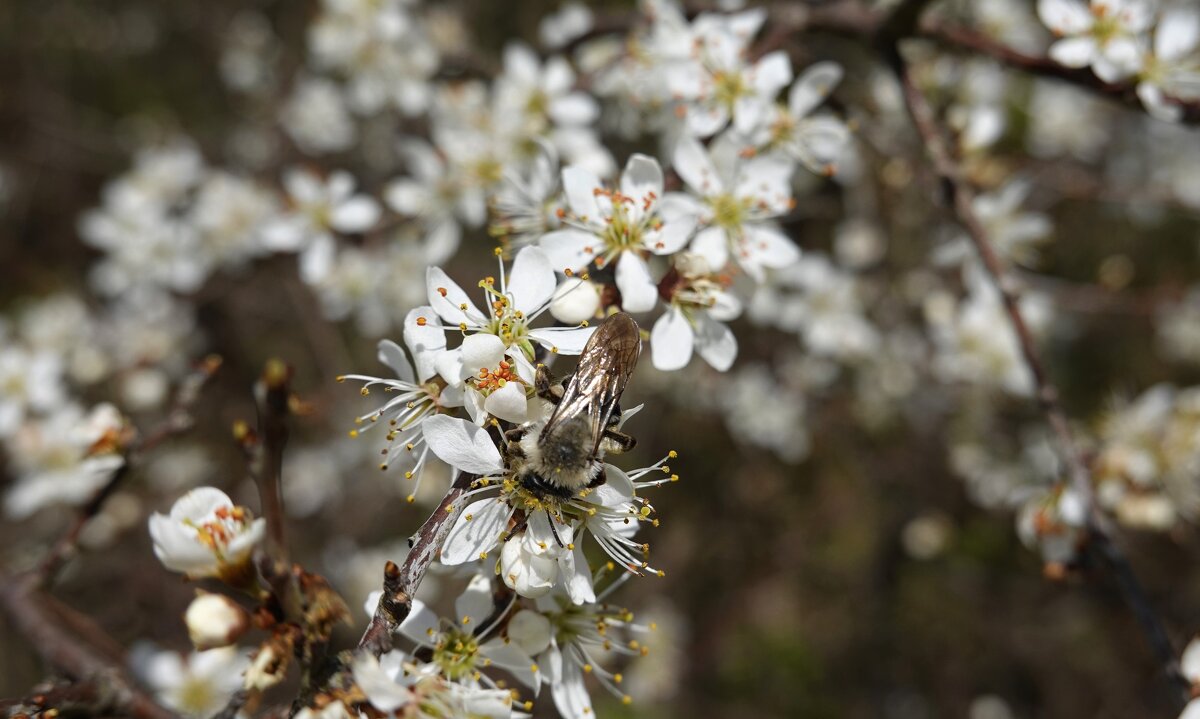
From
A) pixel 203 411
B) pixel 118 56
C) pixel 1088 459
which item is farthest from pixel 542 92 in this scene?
pixel 118 56

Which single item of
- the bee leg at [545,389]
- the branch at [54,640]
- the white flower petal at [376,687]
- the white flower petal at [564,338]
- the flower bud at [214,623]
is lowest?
the branch at [54,640]

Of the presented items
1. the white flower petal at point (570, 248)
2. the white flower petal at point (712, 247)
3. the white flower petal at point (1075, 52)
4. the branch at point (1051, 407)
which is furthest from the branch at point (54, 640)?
the white flower petal at point (1075, 52)

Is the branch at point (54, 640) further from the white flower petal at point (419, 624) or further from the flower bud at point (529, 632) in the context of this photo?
the flower bud at point (529, 632)

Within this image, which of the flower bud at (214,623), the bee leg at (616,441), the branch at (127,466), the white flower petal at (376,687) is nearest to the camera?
the white flower petal at (376,687)

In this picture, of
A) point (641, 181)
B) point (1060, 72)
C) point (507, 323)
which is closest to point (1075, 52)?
point (1060, 72)

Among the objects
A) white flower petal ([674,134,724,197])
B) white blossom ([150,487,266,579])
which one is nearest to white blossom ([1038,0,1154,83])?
white flower petal ([674,134,724,197])

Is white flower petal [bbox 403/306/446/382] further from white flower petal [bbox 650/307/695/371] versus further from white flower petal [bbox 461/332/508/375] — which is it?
white flower petal [bbox 650/307/695/371]

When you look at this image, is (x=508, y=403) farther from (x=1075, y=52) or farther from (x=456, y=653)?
(x=1075, y=52)
